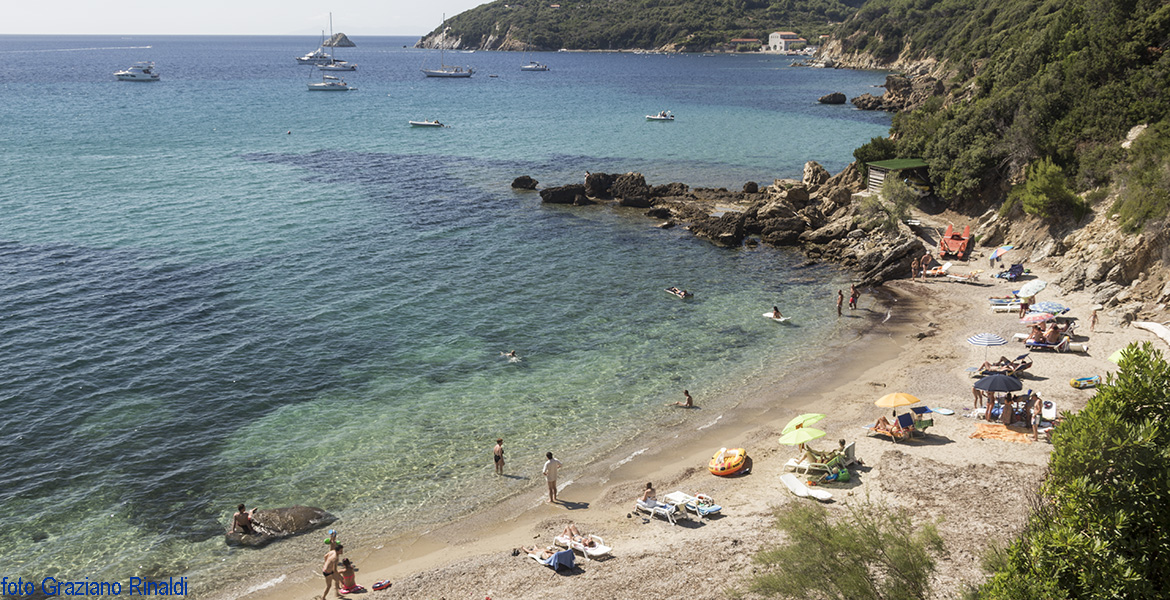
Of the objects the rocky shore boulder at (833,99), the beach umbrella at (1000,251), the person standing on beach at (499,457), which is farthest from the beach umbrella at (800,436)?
the rocky shore boulder at (833,99)

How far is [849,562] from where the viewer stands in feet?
47.8

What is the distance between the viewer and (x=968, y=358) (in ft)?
106

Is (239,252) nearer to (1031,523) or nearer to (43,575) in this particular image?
(43,575)

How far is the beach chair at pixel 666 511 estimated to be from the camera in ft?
73.2

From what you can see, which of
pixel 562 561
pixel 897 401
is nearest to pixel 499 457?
pixel 562 561

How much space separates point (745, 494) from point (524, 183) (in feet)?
158

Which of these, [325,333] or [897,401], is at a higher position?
[897,401]

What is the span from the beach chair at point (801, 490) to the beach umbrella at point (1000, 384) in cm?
745

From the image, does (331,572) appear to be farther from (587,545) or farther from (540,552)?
(587,545)

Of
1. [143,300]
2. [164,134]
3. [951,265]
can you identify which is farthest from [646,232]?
[164,134]

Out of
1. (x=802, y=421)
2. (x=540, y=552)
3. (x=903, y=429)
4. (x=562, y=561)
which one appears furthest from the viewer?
(x=802, y=421)

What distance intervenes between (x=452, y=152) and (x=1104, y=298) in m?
65.8

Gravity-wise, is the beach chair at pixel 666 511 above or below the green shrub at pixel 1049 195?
below

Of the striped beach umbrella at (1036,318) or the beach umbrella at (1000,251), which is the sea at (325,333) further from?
the beach umbrella at (1000,251)
